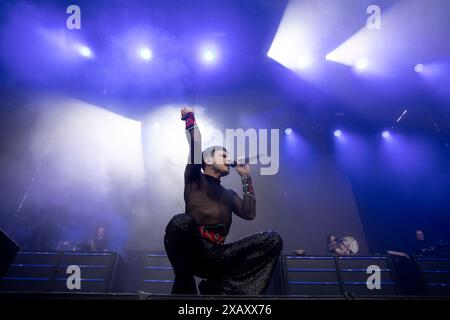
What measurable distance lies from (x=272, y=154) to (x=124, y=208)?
481cm

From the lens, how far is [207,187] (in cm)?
269

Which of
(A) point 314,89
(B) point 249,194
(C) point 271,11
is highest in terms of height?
(C) point 271,11

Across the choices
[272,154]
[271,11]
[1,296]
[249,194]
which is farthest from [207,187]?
[272,154]

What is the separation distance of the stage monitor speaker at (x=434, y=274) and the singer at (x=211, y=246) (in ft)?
13.7

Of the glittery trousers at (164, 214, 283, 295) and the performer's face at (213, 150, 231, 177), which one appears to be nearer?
the glittery trousers at (164, 214, 283, 295)

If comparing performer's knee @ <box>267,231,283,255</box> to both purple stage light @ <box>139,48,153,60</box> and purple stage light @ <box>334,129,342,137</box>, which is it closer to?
purple stage light @ <box>139,48,153,60</box>

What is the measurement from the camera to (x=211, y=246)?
235cm

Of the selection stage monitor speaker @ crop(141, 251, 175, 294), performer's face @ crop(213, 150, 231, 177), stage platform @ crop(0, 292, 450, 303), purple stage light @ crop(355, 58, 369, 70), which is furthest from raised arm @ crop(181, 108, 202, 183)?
purple stage light @ crop(355, 58, 369, 70)

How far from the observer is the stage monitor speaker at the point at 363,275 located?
202 inches

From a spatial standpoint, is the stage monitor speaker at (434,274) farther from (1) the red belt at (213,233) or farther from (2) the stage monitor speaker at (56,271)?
(2) the stage monitor speaker at (56,271)

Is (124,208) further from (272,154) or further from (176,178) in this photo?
(272,154)

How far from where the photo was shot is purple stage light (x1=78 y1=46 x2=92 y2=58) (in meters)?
8.02

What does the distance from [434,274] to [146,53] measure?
8340mm

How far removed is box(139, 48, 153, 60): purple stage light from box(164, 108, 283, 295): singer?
6.19m
